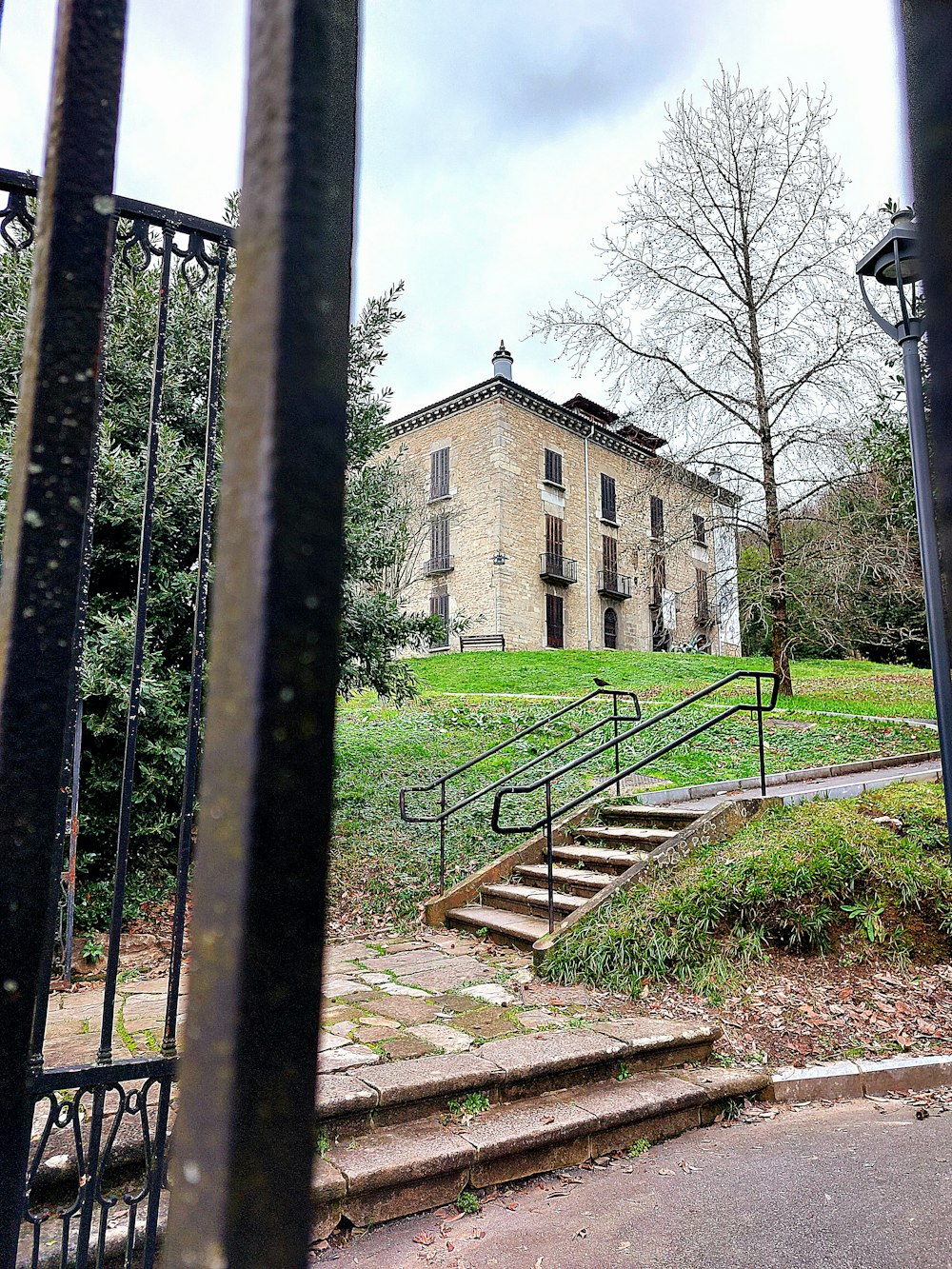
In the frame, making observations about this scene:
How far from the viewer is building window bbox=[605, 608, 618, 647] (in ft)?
99.5

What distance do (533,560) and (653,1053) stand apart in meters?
24.1

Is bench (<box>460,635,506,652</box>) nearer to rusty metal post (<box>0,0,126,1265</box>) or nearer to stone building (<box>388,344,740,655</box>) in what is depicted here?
stone building (<box>388,344,740,655</box>)

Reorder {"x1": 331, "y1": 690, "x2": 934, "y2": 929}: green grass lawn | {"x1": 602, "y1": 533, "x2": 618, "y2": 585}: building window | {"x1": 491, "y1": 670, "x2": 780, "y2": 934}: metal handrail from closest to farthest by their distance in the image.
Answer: {"x1": 491, "y1": 670, "x2": 780, "y2": 934}: metal handrail < {"x1": 331, "y1": 690, "x2": 934, "y2": 929}: green grass lawn < {"x1": 602, "y1": 533, "x2": 618, "y2": 585}: building window

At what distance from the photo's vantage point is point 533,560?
27516 millimetres

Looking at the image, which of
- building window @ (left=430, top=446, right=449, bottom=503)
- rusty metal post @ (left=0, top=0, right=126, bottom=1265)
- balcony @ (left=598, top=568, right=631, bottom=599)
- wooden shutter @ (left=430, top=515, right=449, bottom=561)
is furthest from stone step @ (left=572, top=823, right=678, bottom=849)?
balcony @ (left=598, top=568, right=631, bottom=599)

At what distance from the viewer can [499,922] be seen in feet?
19.3

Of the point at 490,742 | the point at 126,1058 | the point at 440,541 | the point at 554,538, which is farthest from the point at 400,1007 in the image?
the point at 554,538

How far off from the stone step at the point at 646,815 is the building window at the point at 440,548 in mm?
20847

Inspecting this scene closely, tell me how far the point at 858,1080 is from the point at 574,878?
2475mm

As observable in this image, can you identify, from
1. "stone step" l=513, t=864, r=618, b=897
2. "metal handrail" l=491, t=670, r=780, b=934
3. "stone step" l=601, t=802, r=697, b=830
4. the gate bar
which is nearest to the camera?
the gate bar

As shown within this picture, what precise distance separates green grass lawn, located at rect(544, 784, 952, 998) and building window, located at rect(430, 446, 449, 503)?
77.5ft

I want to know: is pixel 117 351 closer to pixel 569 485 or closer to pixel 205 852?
pixel 205 852

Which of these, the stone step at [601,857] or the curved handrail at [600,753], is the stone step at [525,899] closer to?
the stone step at [601,857]

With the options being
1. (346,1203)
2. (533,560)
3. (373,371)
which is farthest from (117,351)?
(533,560)
